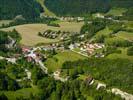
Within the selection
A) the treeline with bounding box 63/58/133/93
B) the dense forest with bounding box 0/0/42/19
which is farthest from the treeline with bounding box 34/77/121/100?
the dense forest with bounding box 0/0/42/19

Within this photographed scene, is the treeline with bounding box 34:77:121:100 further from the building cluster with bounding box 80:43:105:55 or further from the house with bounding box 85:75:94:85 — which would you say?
the building cluster with bounding box 80:43:105:55

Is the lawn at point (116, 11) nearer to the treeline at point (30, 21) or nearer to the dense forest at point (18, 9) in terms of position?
the treeline at point (30, 21)

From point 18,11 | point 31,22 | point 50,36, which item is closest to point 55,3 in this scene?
point 18,11

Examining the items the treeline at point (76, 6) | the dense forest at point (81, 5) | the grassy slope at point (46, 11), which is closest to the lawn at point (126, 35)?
the treeline at point (76, 6)

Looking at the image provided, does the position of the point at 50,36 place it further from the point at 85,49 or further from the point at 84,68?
the point at 84,68

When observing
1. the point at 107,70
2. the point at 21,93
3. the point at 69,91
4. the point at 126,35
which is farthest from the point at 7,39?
the point at 69,91

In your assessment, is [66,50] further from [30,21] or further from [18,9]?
[18,9]
